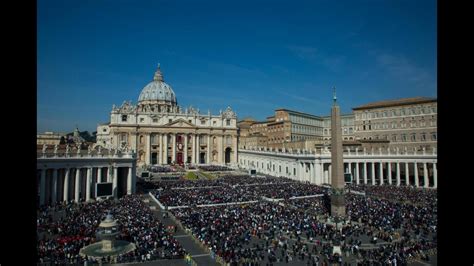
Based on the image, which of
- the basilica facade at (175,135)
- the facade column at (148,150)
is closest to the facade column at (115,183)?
the basilica facade at (175,135)

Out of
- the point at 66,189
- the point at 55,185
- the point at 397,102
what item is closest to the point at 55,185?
the point at 55,185

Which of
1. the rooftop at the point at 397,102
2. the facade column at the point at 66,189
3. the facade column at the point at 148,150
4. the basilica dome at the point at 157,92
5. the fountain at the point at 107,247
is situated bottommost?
the fountain at the point at 107,247

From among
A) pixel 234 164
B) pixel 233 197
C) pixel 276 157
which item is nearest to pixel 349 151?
pixel 276 157

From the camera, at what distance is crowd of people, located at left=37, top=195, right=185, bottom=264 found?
56.6 feet

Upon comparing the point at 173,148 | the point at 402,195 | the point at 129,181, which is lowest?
the point at 402,195

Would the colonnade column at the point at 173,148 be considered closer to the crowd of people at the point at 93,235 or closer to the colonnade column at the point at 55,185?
the colonnade column at the point at 55,185

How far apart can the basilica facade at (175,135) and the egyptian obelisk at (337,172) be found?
54.7 m

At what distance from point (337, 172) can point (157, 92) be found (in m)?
82.5

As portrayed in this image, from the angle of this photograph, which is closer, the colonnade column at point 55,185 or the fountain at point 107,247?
the fountain at point 107,247

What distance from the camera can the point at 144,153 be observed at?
251 feet

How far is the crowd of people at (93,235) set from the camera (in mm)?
17266

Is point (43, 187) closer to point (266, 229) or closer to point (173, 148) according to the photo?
point (266, 229)

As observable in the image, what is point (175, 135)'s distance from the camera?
7988 cm
